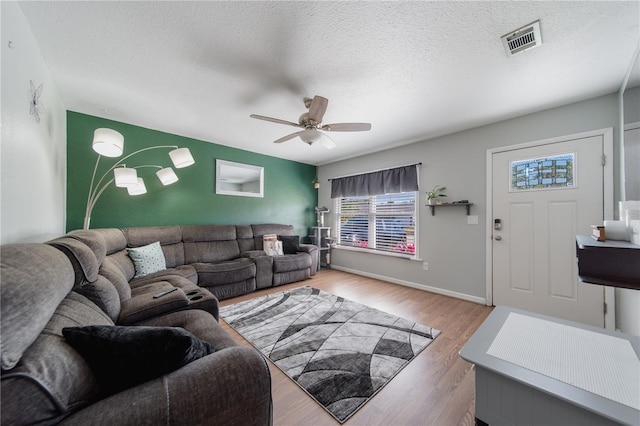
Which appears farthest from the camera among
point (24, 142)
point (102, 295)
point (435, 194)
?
point (435, 194)

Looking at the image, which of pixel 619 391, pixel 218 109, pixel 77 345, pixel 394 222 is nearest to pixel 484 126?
pixel 394 222

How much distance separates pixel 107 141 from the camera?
193 cm

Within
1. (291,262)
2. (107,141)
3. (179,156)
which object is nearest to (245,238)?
(291,262)

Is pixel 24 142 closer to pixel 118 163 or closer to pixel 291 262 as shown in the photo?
pixel 118 163

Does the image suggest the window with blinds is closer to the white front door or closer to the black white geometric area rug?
the white front door

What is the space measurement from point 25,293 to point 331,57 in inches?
82.1

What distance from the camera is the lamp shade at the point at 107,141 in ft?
6.33

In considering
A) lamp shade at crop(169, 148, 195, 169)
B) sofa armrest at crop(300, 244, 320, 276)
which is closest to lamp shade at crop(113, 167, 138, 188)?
lamp shade at crop(169, 148, 195, 169)

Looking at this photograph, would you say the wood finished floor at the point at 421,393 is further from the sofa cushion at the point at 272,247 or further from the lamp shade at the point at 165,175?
the lamp shade at the point at 165,175

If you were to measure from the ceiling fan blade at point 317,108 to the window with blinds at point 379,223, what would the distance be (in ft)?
7.77

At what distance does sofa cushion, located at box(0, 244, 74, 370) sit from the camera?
584 mm

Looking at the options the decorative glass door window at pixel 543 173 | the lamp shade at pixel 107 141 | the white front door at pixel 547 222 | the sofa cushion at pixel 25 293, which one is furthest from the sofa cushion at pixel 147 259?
the decorative glass door window at pixel 543 173

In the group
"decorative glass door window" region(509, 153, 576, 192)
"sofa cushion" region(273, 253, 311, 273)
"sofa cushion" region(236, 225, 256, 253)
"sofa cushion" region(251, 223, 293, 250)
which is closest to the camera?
"decorative glass door window" region(509, 153, 576, 192)

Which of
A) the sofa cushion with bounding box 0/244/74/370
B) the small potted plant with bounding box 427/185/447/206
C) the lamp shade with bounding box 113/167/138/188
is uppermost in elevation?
the lamp shade with bounding box 113/167/138/188
